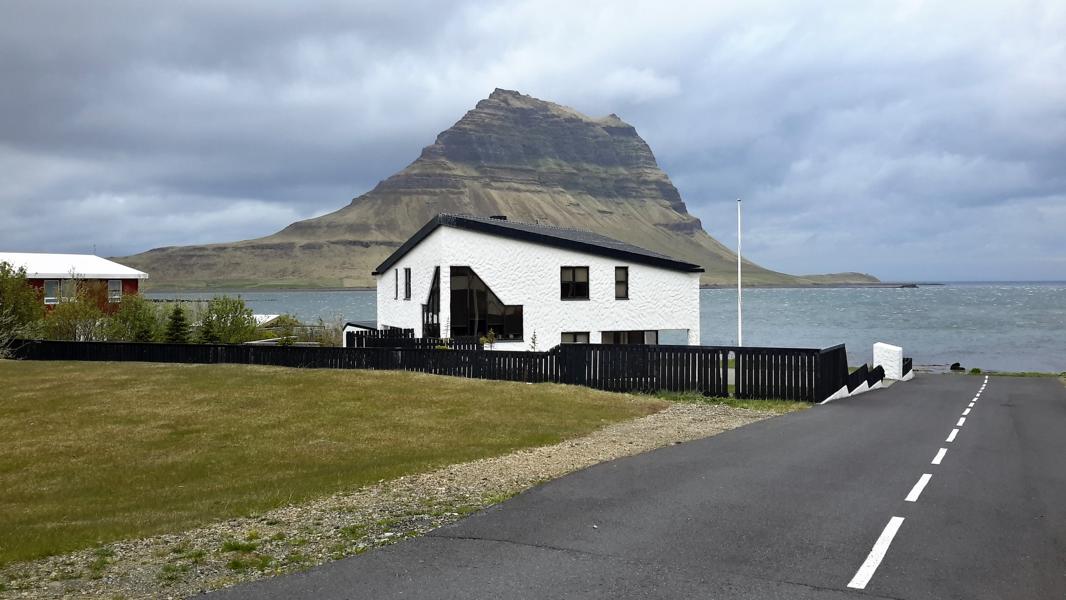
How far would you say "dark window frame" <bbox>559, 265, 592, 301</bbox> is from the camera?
36.1 meters

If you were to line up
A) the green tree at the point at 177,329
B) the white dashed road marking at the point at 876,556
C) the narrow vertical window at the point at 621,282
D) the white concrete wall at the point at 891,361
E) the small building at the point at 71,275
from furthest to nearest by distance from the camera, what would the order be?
the small building at the point at 71,275 < the green tree at the point at 177,329 < the white concrete wall at the point at 891,361 < the narrow vertical window at the point at 621,282 < the white dashed road marking at the point at 876,556

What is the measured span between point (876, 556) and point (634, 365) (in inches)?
681

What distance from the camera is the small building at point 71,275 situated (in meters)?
56.1

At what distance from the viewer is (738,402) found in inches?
906

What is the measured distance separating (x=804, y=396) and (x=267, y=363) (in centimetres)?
1959

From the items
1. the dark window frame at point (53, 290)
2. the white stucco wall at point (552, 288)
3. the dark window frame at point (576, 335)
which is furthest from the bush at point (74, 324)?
the dark window frame at point (576, 335)

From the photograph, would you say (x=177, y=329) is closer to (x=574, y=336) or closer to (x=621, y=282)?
(x=574, y=336)

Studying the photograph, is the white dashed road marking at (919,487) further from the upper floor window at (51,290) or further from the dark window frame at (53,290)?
the upper floor window at (51,290)

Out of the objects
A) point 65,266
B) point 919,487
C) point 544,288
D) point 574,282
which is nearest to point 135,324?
point 65,266

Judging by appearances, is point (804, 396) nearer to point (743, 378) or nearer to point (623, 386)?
point (743, 378)

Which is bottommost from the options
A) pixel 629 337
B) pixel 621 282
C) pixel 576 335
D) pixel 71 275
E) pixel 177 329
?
pixel 629 337

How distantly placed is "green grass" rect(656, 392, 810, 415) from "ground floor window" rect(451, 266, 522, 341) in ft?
42.3

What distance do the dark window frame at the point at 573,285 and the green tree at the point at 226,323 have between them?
19186 mm

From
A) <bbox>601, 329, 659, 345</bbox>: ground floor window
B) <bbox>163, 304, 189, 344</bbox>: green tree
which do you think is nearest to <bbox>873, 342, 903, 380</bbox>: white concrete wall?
<bbox>601, 329, 659, 345</bbox>: ground floor window
